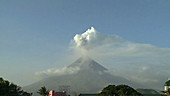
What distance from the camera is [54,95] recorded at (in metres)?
106

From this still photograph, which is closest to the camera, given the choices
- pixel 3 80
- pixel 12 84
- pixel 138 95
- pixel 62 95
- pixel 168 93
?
pixel 168 93

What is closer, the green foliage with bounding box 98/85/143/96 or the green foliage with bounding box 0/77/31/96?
the green foliage with bounding box 98/85/143/96

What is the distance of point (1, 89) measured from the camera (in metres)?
82.1

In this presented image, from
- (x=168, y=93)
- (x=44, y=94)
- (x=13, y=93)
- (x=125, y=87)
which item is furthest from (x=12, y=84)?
(x=168, y=93)

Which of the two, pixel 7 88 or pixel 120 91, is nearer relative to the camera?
pixel 120 91

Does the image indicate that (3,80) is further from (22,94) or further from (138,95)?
(138,95)

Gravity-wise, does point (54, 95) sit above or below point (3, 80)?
below

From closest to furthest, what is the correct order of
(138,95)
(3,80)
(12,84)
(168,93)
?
1. (168,93)
2. (138,95)
3. (3,80)
4. (12,84)

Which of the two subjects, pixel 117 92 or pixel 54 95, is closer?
pixel 117 92

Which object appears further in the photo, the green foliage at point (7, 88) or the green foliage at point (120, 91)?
the green foliage at point (7, 88)

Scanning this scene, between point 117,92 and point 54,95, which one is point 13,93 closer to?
point 54,95

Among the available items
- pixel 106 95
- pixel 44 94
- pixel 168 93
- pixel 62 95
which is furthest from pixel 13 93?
pixel 168 93

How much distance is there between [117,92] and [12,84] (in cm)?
4918

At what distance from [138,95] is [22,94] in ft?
199
